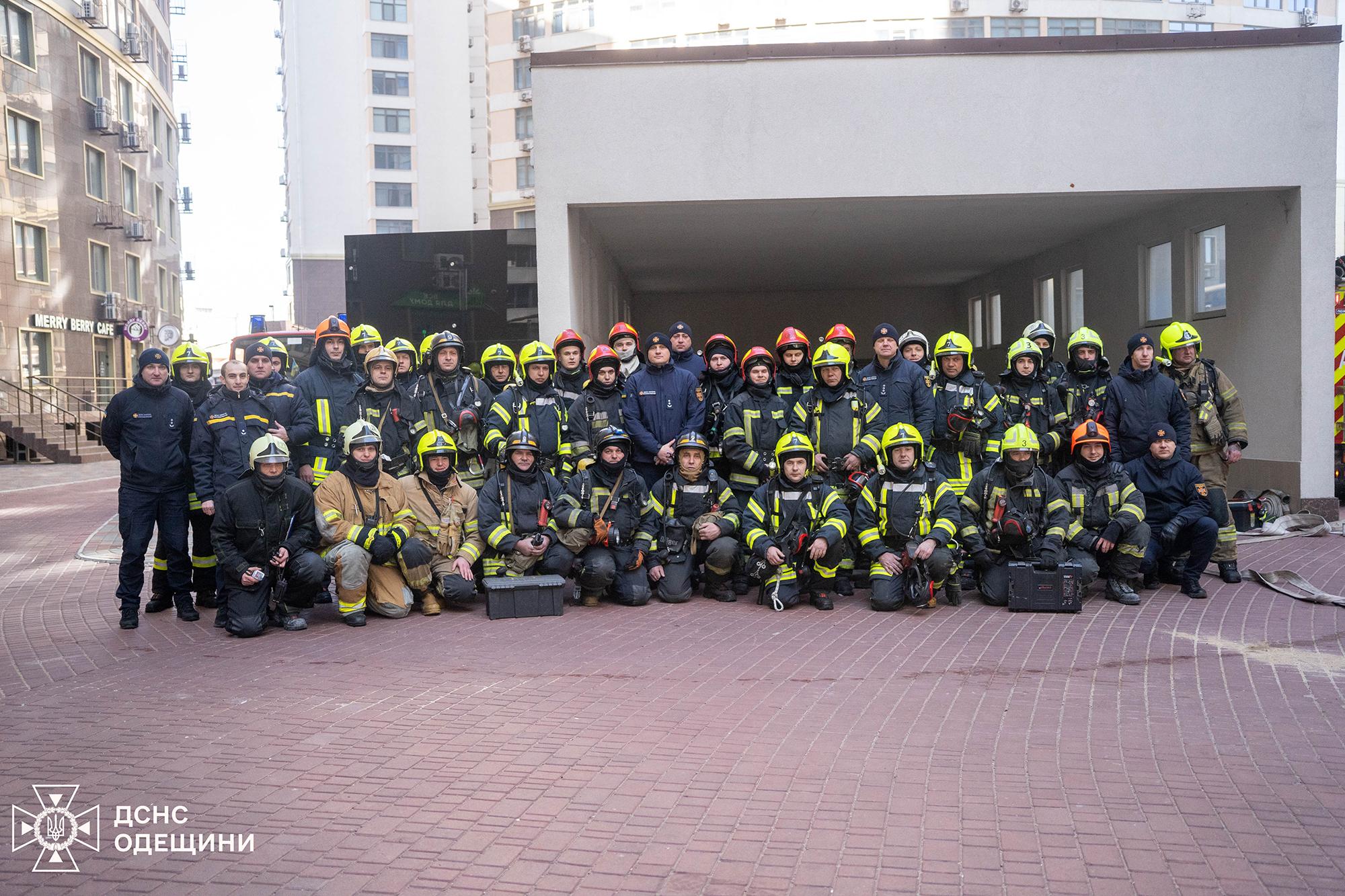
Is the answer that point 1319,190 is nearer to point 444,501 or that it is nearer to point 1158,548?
point 1158,548

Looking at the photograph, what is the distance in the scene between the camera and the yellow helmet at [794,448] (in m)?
8.65

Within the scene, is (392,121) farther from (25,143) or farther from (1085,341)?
(1085,341)

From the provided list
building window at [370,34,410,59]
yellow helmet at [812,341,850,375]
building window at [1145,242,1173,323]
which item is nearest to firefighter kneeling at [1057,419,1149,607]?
yellow helmet at [812,341,850,375]

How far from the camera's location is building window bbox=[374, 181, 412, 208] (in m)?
69.7

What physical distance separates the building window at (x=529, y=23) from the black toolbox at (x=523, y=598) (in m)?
57.6

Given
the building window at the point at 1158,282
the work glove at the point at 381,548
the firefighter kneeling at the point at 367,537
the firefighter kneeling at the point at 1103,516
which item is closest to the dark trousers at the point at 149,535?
the firefighter kneeling at the point at 367,537

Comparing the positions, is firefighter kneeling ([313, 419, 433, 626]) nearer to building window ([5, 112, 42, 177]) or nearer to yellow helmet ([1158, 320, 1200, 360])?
yellow helmet ([1158, 320, 1200, 360])

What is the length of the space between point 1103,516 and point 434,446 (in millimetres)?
5630

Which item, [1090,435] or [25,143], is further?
[25,143]

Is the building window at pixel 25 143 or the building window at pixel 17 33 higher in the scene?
the building window at pixel 17 33

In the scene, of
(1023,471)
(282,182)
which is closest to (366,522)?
(1023,471)

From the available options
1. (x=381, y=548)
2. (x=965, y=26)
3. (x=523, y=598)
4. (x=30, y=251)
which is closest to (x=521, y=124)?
(x=965, y=26)

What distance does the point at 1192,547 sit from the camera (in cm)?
875

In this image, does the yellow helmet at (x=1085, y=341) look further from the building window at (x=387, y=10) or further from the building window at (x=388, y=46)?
the building window at (x=387, y=10)
